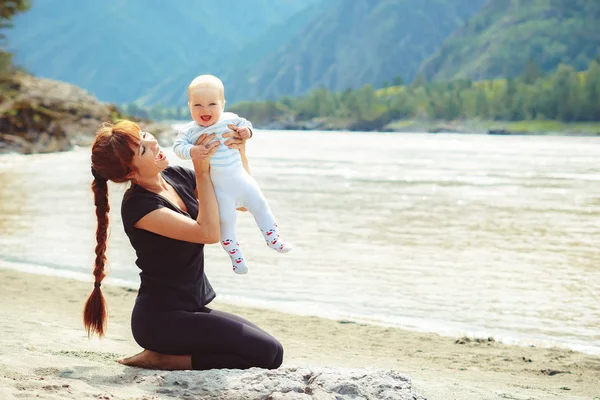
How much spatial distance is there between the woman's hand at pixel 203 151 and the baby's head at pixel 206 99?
0.34 feet

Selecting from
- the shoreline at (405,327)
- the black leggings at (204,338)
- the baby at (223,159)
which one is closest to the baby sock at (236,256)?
the baby at (223,159)

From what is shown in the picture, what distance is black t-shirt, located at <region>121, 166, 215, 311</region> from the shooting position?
211 inches

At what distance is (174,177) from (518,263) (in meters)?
11.9

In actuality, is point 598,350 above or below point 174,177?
below

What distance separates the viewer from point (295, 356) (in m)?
8.75

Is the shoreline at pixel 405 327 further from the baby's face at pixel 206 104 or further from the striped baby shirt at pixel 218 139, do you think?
the baby's face at pixel 206 104

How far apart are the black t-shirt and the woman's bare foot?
14.1 inches

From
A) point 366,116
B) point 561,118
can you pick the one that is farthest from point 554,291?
point 366,116

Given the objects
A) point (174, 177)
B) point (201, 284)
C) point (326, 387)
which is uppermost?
point (174, 177)

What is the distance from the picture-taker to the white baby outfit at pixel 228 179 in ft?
17.1

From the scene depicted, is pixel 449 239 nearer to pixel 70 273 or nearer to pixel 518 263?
pixel 518 263

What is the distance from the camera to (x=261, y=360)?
5.59 m

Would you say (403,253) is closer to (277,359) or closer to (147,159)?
(277,359)

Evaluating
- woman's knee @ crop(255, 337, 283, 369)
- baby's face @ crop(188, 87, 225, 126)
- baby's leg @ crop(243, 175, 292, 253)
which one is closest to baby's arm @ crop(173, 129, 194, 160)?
baby's face @ crop(188, 87, 225, 126)
